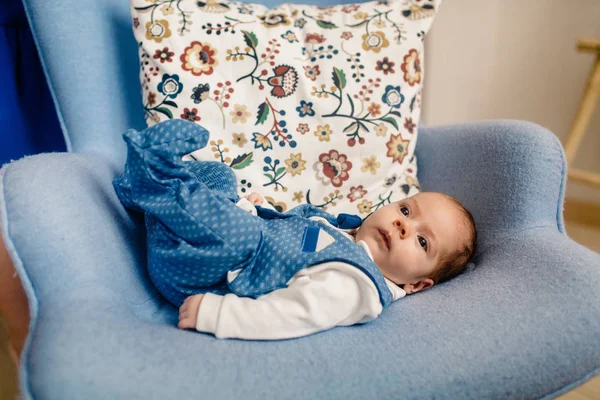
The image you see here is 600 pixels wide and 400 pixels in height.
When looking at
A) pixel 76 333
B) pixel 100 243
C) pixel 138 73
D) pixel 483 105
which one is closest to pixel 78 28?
pixel 138 73

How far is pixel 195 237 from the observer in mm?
625

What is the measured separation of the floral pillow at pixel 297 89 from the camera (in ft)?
2.70

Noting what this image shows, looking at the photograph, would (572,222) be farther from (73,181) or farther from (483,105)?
(73,181)

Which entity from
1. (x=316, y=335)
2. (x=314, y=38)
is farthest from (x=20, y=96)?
(x=316, y=335)

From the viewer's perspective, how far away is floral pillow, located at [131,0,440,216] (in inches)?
32.4

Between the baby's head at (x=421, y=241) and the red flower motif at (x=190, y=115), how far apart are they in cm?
37

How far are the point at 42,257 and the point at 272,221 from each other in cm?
34

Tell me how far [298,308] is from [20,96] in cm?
89

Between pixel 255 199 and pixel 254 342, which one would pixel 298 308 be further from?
pixel 255 199

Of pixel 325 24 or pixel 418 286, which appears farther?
pixel 325 24

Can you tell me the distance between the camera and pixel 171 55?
82 centimetres

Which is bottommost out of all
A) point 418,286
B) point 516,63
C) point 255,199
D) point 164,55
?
point 418,286

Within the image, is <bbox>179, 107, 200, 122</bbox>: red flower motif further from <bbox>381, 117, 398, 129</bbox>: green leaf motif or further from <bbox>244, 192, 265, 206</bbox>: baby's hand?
<bbox>381, 117, 398, 129</bbox>: green leaf motif

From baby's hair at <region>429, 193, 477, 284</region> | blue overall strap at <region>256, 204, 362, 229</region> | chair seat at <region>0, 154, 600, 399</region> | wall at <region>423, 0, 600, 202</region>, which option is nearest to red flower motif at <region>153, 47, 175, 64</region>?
chair seat at <region>0, 154, 600, 399</region>
